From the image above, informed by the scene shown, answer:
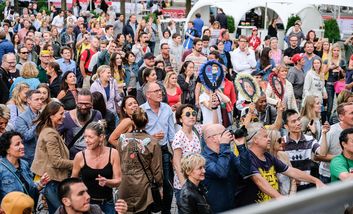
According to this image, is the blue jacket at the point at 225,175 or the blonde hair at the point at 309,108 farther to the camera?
the blonde hair at the point at 309,108

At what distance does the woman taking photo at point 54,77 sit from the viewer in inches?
400

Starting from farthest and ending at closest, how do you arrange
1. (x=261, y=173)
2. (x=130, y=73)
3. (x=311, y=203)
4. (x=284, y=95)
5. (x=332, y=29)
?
(x=332, y=29), (x=130, y=73), (x=284, y=95), (x=261, y=173), (x=311, y=203)

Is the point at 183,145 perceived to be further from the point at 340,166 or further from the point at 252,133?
the point at 340,166

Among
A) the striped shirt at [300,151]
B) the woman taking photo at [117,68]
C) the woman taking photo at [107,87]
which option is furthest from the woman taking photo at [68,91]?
the striped shirt at [300,151]

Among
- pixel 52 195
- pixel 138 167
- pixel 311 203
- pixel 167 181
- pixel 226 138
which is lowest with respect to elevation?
pixel 167 181

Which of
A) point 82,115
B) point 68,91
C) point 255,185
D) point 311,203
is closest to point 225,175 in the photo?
point 255,185

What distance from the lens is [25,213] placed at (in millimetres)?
4711

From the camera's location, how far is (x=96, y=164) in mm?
5699

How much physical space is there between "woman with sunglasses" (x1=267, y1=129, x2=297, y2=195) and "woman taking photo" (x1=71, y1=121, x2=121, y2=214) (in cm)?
140

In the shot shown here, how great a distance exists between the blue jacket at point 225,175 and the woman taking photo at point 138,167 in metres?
0.93

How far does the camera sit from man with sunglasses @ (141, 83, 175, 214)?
23.9 ft

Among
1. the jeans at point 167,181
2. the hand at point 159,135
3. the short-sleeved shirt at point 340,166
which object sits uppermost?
the short-sleeved shirt at point 340,166

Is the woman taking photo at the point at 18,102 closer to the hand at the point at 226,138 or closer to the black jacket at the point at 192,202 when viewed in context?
the hand at the point at 226,138

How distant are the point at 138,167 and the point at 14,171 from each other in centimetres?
124
